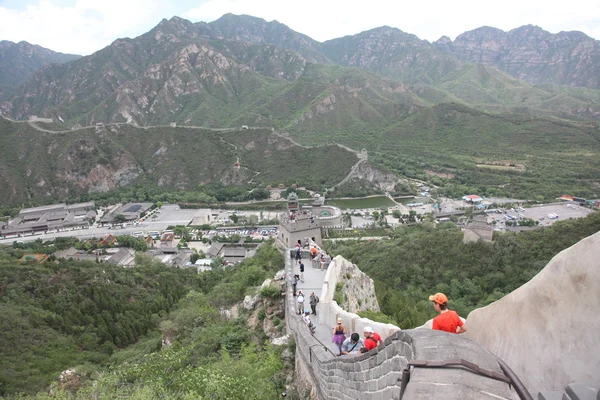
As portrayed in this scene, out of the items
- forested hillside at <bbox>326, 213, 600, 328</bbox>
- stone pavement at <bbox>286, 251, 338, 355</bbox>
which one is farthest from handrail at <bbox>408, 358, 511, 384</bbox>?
forested hillside at <bbox>326, 213, 600, 328</bbox>

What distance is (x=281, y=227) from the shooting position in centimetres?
2889

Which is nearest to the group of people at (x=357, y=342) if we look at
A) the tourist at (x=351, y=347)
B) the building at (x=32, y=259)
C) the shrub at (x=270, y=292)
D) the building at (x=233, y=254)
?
the tourist at (x=351, y=347)

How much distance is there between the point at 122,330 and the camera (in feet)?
91.6

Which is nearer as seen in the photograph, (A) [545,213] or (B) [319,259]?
(B) [319,259]

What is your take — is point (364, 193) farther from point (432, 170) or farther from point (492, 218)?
point (492, 218)

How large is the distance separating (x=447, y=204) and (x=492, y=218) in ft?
51.7

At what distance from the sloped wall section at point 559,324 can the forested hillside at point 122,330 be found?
852 cm

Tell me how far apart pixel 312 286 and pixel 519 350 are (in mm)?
12592

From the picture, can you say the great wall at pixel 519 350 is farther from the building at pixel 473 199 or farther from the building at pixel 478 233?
the building at pixel 473 199

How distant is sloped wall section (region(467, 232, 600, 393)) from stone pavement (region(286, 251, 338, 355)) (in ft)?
19.6

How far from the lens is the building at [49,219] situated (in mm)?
73338

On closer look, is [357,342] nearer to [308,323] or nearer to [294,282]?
[308,323]

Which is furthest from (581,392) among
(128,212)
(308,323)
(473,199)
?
(128,212)

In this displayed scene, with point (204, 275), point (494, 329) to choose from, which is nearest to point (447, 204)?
point (204, 275)
